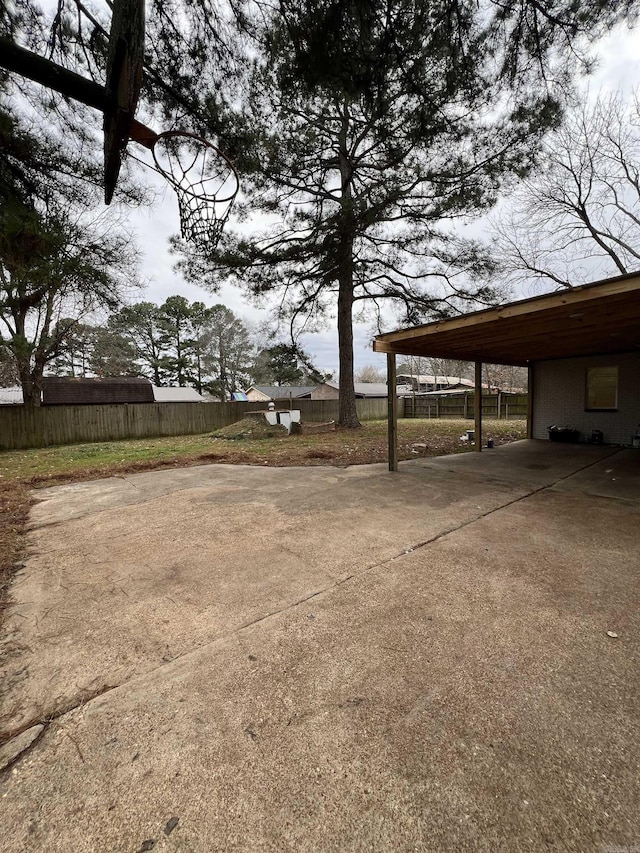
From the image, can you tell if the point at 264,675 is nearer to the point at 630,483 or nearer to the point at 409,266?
the point at 630,483

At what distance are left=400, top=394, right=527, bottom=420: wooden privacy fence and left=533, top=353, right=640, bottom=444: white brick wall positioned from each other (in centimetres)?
645

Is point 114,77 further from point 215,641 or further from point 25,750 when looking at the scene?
point 25,750

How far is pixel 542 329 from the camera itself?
548cm

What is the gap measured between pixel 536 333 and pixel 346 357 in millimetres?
7105

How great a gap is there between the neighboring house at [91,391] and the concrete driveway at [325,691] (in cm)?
1967

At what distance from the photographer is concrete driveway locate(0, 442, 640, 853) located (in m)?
1.03

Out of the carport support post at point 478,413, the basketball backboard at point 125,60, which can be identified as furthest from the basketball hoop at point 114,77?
the carport support post at point 478,413

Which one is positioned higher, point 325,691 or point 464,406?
point 464,406

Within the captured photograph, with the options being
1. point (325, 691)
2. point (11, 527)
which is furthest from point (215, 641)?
point (11, 527)

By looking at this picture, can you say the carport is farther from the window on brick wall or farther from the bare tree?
the bare tree

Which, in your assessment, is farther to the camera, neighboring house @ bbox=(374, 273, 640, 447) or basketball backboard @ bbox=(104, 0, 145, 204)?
neighboring house @ bbox=(374, 273, 640, 447)

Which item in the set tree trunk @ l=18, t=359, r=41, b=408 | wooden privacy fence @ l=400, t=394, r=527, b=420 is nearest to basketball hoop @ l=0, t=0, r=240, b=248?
tree trunk @ l=18, t=359, r=41, b=408

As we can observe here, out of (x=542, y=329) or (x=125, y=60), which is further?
(x=542, y=329)

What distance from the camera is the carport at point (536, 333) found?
12.7ft
